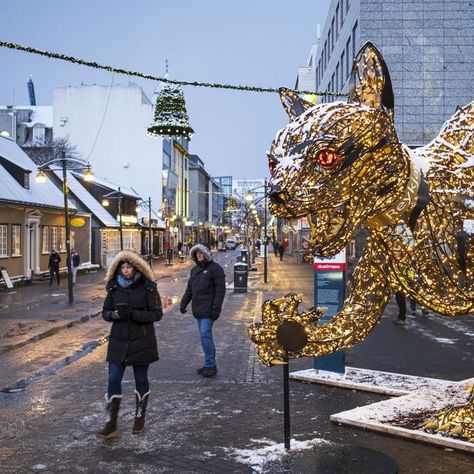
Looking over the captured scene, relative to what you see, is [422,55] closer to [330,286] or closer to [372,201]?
[330,286]

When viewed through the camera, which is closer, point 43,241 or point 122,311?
point 122,311

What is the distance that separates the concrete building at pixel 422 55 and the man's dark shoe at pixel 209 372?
2193 centimetres

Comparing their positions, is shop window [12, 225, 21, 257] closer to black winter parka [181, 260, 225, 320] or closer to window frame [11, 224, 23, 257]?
window frame [11, 224, 23, 257]

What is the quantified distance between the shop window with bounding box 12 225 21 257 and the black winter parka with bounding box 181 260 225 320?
19.3 metres

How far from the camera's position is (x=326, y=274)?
8.73 m

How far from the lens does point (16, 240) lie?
27.0 meters

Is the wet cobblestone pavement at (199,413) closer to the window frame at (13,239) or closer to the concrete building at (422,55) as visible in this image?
the window frame at (13,239)

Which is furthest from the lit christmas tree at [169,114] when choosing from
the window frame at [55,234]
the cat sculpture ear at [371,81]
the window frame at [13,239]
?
the cat sculpture ear at [371,81]

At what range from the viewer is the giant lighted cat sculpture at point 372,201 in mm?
4750

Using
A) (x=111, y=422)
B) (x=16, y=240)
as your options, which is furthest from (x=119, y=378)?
(x=16, y=240)

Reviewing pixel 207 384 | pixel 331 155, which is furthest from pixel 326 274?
pixel 331 155

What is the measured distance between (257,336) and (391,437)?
1823 mm

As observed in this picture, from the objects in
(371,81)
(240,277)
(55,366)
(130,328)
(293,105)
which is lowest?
(55,366)

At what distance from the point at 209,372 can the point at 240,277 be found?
13.9 meters
